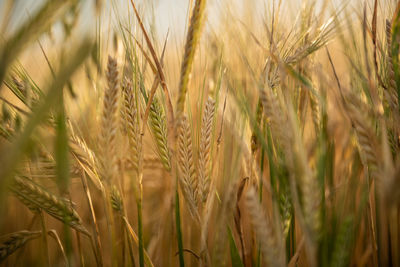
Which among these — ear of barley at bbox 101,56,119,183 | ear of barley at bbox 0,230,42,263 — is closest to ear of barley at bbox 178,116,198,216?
ear of barley at bbox 101,56,119,183

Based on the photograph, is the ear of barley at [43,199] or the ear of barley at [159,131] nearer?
the ear of barley at [43,199]

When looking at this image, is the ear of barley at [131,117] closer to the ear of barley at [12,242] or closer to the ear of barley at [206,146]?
the ear of barley at [206,146]

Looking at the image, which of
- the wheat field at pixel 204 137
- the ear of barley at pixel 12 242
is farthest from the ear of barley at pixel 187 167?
the ear of barley at pixel 12 242

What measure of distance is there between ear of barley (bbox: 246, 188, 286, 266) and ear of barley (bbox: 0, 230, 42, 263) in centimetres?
56

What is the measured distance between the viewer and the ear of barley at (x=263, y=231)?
403 mm

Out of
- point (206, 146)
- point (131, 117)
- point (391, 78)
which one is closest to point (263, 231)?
point (206, 146)

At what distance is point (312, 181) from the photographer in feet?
1.41

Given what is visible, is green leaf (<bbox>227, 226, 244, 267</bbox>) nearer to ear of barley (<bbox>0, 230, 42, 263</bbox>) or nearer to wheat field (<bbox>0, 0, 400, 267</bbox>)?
wheat field (<bbox>0, 0, 400, 267</bbox>)

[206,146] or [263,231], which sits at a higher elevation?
[206,146]

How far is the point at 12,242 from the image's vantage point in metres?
0.71

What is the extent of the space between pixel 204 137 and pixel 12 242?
0.50 metres

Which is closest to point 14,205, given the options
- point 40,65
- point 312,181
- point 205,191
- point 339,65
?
point 40,65

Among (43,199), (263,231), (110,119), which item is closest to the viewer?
(263,231)

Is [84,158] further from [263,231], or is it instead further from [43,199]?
[263,231]
